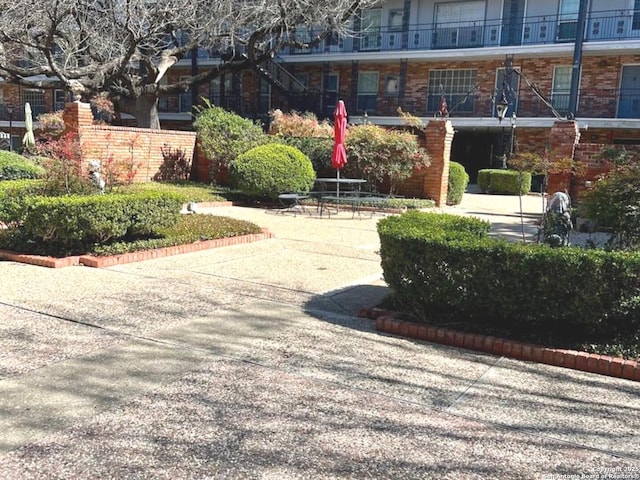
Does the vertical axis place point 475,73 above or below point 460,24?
below

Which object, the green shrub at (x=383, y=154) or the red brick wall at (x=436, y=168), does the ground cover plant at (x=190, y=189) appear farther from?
the red brick wall at (x=436, y=168)

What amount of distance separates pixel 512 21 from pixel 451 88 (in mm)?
3663

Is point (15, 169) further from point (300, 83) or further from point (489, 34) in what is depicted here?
point (489, 34)

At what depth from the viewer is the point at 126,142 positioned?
→ 16.4m

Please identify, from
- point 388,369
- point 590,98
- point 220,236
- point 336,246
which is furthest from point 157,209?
point 590,98

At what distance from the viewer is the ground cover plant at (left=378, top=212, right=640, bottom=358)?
4.67 meters

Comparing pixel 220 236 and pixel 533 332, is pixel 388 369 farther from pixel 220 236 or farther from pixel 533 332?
pixel 220 236

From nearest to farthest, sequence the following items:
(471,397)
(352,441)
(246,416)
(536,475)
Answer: (536,475) → (352,441) → (246,416) → (471,397)

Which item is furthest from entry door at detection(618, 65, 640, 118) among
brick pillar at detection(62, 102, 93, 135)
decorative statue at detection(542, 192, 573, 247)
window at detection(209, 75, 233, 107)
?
decorative statue at detection(542, 192, 573, 247)

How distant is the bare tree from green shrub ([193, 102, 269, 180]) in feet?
10.00

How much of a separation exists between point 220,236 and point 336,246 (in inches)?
76.6

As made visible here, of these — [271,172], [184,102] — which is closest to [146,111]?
[271,172]

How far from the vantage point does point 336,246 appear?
9.98 m

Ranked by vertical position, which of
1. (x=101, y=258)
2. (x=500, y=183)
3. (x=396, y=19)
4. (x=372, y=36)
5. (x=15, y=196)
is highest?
(x=396, y=19)
